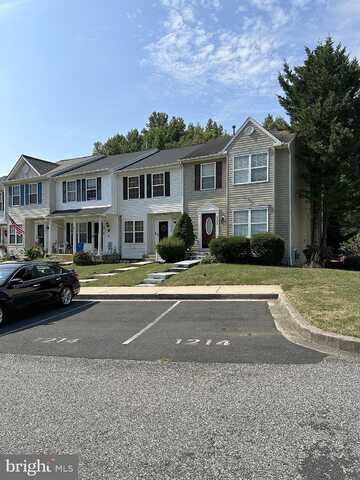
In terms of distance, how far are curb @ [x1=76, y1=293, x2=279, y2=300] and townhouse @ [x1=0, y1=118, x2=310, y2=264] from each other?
9.17 meters

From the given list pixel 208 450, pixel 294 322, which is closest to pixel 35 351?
pixel 208 450

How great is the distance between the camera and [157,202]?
25.2 metres

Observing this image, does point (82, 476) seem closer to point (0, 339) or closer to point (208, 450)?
point (208, 450)

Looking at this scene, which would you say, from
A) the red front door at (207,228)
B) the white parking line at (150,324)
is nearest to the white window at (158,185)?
the red front door at (207,228)

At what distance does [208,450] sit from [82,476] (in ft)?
3.49

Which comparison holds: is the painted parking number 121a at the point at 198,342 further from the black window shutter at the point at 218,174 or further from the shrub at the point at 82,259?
the shrub at the point at 82,259

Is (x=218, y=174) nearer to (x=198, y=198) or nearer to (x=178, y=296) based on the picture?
(x=198, y=198)

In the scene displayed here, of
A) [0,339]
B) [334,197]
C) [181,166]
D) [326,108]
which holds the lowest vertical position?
[0,339]

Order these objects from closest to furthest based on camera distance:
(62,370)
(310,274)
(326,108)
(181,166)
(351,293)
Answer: (62,370) < (351,293) < (310,274) < (326,108) < (181,166)

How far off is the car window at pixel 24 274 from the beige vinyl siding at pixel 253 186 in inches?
523

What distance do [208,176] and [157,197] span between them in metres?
3.96

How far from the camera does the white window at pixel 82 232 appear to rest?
93.6 ft

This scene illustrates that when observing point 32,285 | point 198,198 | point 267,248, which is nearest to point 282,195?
point 267,248

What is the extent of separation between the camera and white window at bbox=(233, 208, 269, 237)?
69.0 feet
